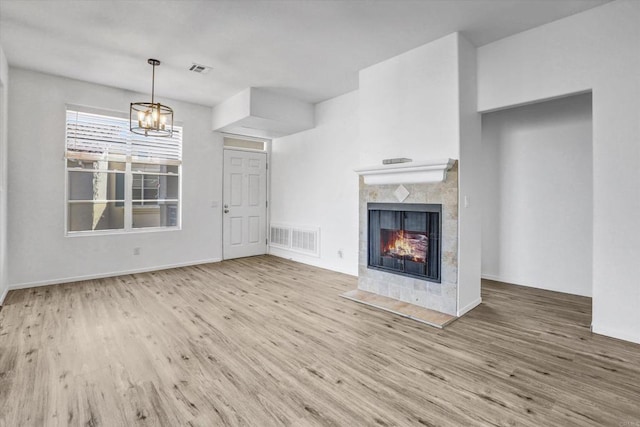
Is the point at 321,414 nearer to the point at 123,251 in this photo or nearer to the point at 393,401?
the point at 393,401

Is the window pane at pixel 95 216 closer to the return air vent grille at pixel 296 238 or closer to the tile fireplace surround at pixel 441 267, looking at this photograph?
the return air vent grille at pixel 296 238

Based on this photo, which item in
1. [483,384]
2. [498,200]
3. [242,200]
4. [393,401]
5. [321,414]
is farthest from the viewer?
[242,200]

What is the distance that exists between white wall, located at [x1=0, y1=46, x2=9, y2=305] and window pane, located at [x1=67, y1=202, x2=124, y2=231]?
785 mm

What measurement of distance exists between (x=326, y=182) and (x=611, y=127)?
370 cm

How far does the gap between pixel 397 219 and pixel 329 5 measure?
234 cm

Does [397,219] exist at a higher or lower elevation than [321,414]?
higher

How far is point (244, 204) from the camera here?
6.57 meters

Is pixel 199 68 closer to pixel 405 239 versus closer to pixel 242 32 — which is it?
pixel 242 32

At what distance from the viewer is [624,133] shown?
2.72 meters

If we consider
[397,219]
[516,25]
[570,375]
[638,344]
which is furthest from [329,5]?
[638,344]

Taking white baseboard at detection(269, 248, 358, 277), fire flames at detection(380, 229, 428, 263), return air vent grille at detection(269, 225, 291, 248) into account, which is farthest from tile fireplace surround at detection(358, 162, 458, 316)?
return air vent grille at detection(269, 225, 291, 248)

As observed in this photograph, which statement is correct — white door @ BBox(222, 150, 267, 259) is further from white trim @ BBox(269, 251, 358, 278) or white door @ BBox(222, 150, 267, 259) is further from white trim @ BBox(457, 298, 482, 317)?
white trim @ BBox(457, 298, 482, 317)

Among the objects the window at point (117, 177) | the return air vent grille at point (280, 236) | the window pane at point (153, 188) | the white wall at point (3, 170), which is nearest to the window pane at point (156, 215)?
the window at point (117, 177)

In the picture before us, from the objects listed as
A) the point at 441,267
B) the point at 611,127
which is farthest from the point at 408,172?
the point at 611,127
